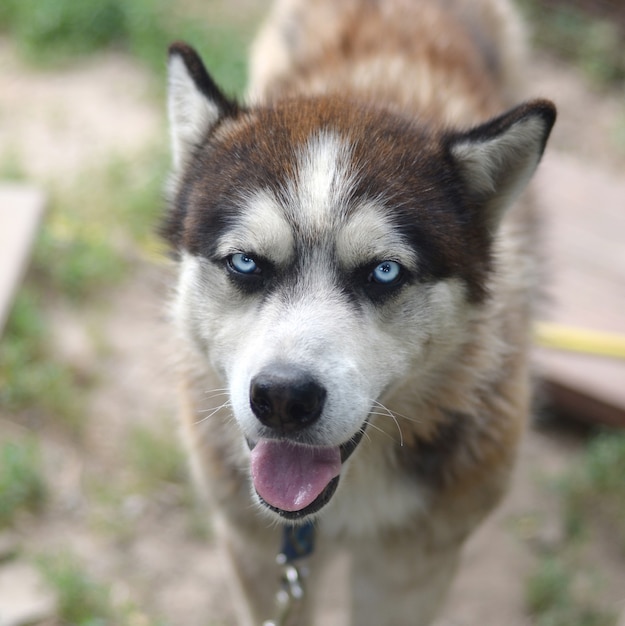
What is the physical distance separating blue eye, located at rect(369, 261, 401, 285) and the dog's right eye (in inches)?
13.5

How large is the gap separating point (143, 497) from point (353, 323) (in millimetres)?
2149

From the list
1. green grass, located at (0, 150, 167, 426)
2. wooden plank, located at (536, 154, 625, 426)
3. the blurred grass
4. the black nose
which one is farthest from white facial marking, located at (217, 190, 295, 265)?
the blurred grass

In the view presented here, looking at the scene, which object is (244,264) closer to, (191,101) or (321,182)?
(321,182)

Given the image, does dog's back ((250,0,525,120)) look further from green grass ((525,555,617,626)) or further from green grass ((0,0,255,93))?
Result: green grass ((525,555,617,626))

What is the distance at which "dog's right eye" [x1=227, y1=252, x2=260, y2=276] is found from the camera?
255 centimetres

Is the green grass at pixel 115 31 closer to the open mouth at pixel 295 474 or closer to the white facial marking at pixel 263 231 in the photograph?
the white facial marking at pixel 263 231

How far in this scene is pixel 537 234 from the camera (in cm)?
414

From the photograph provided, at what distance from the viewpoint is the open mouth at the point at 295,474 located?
245 cm

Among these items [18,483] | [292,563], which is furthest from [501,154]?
[18,483]

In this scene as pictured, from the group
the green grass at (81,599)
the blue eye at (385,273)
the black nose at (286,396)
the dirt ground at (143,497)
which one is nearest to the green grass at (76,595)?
the green grass at (81,599)

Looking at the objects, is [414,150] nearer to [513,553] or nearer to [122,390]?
[513,553]

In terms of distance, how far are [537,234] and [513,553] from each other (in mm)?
1524

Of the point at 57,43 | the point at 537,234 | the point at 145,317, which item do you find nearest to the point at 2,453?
the point at 145,317

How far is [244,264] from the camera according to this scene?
256 cm
